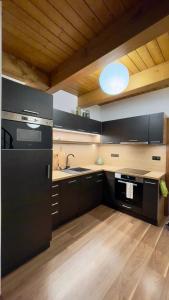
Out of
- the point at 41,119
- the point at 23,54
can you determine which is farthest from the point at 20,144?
the point at 23,54

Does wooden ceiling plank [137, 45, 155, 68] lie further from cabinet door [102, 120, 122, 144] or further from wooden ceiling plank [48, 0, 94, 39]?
cabinet door [102, 120, 122, 144]

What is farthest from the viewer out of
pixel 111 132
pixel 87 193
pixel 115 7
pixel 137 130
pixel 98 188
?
pixel 111 132

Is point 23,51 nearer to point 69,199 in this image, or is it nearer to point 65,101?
point 65,101

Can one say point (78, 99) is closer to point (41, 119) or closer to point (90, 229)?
point (41, 119)

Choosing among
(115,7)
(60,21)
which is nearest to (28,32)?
(60,21)

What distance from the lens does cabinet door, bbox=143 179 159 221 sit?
2.41 metres

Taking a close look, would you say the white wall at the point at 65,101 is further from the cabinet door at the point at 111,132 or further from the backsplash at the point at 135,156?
the backsplash at the point at 135,156

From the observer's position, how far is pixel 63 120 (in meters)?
2.64

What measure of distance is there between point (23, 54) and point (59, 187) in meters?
1.86

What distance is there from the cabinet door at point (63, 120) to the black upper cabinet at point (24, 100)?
691 millimetres

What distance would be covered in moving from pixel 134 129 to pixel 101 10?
2.09m

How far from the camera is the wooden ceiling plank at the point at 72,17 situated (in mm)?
1209

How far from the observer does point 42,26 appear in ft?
4.66

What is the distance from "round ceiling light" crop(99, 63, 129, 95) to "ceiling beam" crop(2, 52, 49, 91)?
0.94 meters
